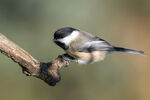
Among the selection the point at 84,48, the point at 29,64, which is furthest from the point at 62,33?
the point at 29,64

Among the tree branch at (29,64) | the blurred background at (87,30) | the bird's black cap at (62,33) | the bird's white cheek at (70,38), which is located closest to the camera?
the tree branch at (29,64)

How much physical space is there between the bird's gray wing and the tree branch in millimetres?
568

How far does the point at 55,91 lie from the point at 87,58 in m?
0.65

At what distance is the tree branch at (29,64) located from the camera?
192cm

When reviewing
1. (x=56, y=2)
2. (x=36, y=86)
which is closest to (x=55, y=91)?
(x=36, y=86)

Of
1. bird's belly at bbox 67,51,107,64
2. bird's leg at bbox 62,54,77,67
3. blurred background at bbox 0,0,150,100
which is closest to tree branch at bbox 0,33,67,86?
bird's leg at bbox 62,54,77,67

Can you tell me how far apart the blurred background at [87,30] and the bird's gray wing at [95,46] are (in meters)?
0.65

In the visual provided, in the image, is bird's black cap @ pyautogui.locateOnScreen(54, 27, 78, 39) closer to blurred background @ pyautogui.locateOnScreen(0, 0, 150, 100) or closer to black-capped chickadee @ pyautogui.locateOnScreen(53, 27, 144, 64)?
black-capped chickadee @ pyautogui.locateOnScreen(53, 27, 144, 64)

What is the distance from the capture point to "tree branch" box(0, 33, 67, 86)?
6.31 feet

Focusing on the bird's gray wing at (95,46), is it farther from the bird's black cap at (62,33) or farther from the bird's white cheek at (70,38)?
the bird's black cap at (62,33)

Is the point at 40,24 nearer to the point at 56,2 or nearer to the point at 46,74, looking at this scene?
the point at 56,2

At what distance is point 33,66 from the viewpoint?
6.56 ft

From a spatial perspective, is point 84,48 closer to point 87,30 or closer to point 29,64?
point 29,64

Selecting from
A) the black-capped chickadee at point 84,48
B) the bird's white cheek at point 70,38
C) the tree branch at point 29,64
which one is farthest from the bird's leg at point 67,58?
the tree branch at point 29,64
